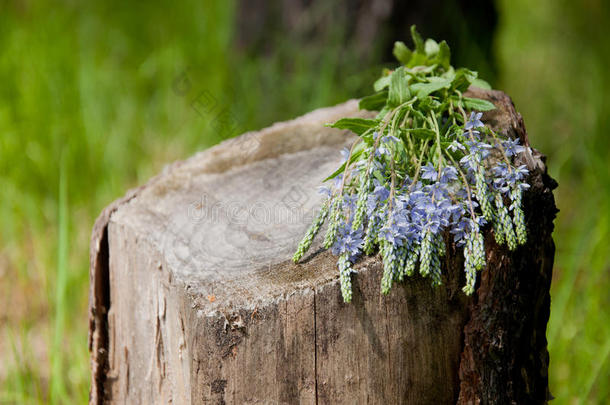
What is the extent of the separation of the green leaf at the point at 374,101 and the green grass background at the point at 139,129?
101cm

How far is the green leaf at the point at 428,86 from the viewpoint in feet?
4.26

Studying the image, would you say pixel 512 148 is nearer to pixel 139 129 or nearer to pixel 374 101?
pixel 374 101

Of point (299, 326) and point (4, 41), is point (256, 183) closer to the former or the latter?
point (299, 326)

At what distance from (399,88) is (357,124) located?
0.54ft

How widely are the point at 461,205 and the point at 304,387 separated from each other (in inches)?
19.7

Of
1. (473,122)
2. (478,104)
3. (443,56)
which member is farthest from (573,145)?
(473,122)

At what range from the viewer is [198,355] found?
3.84ft

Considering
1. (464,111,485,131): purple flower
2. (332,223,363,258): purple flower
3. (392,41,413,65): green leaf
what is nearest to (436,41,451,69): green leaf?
(392,41,413,65): green leaf

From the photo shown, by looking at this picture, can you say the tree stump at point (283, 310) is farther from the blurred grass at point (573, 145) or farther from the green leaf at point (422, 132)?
the blurred grass at point (573, 145)

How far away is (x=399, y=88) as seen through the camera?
51.9 inches

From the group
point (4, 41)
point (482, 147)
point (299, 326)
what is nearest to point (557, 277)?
point (482, 147)

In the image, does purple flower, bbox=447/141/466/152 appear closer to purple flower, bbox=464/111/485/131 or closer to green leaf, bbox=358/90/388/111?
purple flower, bbox=464/111/485/131

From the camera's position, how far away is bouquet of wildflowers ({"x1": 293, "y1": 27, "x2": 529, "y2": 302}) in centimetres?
112

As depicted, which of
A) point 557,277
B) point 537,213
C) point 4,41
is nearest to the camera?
point 537,213
